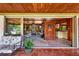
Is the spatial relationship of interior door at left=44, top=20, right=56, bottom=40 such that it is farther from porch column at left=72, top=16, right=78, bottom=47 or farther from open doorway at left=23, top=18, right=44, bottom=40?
porch column at left=72, top=16, right=78, bottom=47

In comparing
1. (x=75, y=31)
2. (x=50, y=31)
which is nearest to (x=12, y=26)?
(x=75, y=31)

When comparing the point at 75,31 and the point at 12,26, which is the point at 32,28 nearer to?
the point at 12,26

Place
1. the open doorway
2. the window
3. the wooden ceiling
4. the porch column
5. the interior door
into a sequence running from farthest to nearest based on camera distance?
1. the interior door
2. the open doorway
3. the window
4. the porch column
5. the wooden ceiling

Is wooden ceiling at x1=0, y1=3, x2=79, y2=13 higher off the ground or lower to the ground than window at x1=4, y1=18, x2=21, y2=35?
higher

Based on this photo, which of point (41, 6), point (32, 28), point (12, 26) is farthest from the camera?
point (32, 28)

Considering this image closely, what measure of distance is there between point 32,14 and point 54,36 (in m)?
4.68

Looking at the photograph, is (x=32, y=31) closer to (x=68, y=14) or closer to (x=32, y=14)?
(x=32, y=14)

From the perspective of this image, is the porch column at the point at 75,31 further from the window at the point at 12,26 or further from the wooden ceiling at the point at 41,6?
the window at the point at 12,26

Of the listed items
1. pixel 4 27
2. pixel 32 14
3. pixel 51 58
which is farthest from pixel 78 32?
pixel 51 58

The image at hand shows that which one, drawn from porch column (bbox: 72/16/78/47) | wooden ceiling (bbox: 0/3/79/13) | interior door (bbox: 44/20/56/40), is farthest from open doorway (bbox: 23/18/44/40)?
porch column (bbox: 72/16/78/47)

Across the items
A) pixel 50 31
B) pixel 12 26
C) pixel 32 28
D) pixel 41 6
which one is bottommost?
pixel 50 31

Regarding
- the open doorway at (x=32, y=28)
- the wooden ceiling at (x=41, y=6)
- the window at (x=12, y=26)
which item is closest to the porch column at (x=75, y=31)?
the wooden ceiling at (x=41, y=6)

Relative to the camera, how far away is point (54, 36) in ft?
44.4

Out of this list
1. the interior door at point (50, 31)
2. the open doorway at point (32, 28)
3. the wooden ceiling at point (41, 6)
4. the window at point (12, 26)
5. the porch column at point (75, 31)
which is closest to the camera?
the wooden ceiling at point (41, 6)
